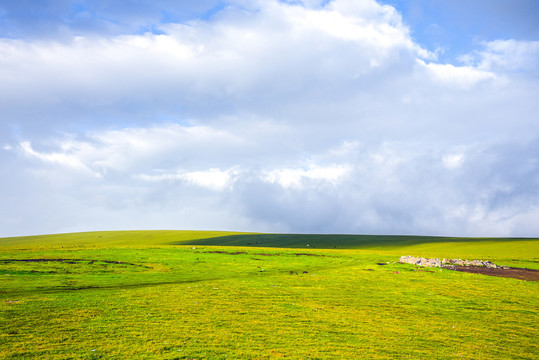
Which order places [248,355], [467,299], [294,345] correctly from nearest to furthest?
[248,355]
[294,345]
[467,299]

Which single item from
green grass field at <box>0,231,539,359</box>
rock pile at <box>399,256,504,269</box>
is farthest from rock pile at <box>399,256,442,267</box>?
green grass field at <box>0,231,539,359</box>

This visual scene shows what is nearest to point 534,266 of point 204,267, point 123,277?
point 204,267

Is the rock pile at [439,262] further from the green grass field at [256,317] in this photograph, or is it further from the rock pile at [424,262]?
the green grass field at [256,317]

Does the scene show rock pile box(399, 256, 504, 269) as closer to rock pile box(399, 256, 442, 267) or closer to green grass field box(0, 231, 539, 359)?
rock pile box(399, 256, 442, 267)

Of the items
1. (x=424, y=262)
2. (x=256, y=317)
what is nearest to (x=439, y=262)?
(x=424, y=262)

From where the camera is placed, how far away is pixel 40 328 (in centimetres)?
1647

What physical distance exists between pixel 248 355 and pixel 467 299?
83.9ft

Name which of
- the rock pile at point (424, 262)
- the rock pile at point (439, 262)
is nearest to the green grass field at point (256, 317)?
the rock pile at point (424, 262)

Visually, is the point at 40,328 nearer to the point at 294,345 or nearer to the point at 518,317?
the point at 294,345

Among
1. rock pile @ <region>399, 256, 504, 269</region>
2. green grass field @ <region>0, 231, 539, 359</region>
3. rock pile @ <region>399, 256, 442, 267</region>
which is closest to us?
green grass field @ <region>0, 231, 539, 359</region>

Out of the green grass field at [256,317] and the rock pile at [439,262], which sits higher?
the green grass field at [256,317]

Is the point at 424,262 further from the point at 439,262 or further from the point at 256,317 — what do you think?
the point at 256,317

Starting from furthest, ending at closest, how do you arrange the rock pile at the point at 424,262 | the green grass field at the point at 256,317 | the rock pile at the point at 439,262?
the rock pile at the point at 439,262
the rock pile at the point at 424,262
the green grass field at the point at 256,317

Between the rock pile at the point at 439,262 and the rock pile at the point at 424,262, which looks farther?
the rock pile at the point at 439,262
